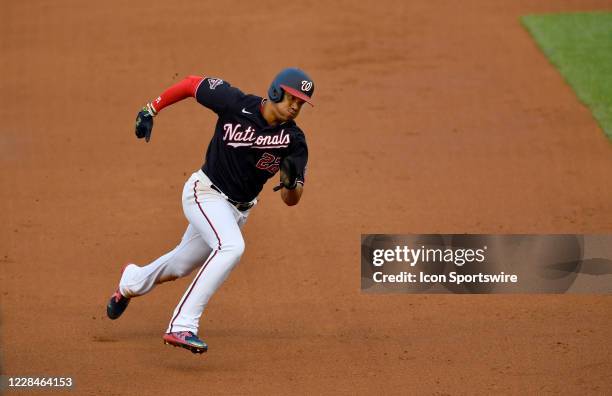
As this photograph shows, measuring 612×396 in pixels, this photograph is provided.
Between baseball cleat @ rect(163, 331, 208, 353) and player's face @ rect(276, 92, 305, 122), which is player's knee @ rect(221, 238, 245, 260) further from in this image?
player's face @ rect(276, 92, 305, 122)

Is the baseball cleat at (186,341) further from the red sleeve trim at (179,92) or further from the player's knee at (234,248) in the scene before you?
the red sleeve trim at (179,92)

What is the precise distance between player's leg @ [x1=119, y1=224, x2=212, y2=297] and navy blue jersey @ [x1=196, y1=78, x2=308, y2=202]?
Answer: 47 centimetres

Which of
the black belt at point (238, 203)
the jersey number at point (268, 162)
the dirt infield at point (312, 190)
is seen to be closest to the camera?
the jersey number at point (268, 162)

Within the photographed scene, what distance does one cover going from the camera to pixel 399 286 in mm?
9484

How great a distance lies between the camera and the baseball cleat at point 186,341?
25.0 ft

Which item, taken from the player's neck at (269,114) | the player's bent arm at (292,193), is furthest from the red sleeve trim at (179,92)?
the player's bent arm at (292,193)

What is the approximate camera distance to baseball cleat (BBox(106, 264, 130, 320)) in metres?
8.45

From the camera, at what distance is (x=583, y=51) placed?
1500 centimetres

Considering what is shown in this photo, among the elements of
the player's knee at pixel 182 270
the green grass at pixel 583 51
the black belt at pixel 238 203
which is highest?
the green grass at pixel 583 51

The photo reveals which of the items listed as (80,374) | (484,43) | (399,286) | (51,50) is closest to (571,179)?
(399,286)

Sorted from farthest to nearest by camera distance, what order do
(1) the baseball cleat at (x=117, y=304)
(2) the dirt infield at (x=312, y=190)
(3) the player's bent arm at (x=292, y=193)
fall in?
(1) the baseball cleat at (x=117, y=304)
(2) the dirt infield at (x=312, y=190)
(3) the player's bent arm at (x=292, y=193)

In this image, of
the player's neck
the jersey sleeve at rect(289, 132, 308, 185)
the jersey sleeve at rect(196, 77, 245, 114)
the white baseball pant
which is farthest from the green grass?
the white baseball pant

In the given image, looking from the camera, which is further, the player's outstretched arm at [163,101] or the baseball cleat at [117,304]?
the baseball cleat at [117,304]

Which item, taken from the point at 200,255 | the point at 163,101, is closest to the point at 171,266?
the point at 200,255
